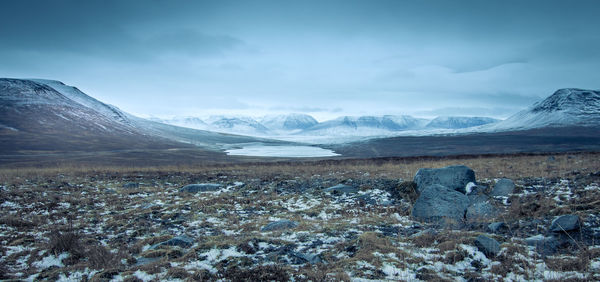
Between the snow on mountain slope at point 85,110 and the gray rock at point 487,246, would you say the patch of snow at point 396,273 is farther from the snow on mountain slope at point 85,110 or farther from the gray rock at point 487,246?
the snow on mountain slope at point 85,110

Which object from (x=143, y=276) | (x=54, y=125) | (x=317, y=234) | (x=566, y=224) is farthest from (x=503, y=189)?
(x=54, y=125)

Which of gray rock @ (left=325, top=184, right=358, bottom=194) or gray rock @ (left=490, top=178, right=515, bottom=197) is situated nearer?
gray rock @ (left=490, top=178, right=515, bottom=197)

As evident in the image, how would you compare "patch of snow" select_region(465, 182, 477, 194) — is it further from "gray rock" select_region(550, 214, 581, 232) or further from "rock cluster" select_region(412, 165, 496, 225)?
"gray rock" select_region(550, 214, 581, 232)

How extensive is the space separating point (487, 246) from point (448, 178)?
21.3 ft

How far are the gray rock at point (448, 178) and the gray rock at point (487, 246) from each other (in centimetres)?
582

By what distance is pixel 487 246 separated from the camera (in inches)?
249

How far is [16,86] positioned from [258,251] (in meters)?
207

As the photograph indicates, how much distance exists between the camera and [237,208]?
472 inches

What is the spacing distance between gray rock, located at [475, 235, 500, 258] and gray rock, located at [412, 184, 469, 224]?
240 cm

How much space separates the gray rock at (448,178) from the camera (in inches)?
480

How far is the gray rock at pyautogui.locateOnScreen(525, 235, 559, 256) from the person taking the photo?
20.4 ft

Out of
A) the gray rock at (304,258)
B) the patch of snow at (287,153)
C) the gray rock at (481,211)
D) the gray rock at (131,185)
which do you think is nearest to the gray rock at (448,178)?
the gray rock at (481,211)

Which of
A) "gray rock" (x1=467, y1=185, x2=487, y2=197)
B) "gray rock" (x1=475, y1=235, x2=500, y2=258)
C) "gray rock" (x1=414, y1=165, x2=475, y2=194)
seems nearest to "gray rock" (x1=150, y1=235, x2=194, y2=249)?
"gray rock" (x1=475, y1=235, x2=500, y2=258)

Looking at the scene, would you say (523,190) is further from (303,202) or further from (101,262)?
(101,262)
